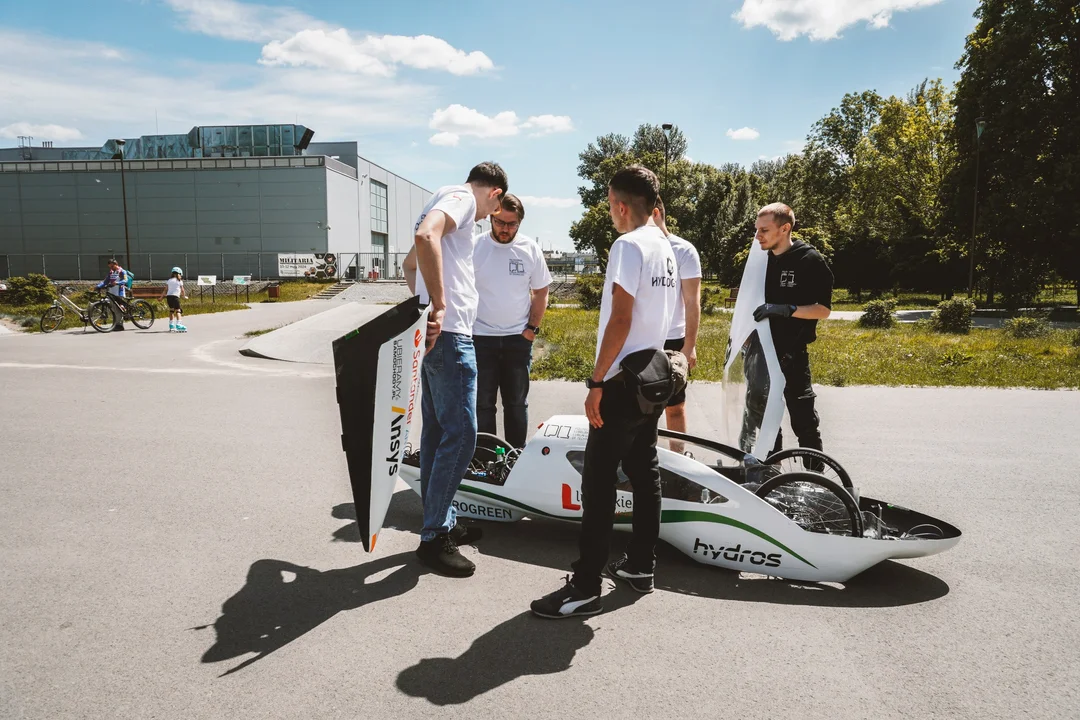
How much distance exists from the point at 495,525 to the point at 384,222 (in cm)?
6373

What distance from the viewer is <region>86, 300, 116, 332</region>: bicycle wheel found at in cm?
1723

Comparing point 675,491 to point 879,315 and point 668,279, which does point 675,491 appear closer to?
Result: point 668,279

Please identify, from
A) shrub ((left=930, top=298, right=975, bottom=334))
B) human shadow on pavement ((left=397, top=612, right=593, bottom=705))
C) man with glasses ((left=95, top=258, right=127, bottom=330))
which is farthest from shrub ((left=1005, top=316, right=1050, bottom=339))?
man with glasses ((left=95, top=258, right=127, bottom=330))

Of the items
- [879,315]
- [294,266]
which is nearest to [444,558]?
[879,315]

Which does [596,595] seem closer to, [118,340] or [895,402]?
[895,402]

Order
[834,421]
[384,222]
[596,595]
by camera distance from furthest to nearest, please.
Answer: [384,222] < [834,421] < [596,595]

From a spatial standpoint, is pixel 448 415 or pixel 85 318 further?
pixel 85 318

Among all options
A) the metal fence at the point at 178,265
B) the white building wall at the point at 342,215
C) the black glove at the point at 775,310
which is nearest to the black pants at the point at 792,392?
the black glove at the point at 775,310

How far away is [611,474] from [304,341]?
12282mm

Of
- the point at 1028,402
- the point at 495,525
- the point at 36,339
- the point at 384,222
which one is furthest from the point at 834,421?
the point at 384,222

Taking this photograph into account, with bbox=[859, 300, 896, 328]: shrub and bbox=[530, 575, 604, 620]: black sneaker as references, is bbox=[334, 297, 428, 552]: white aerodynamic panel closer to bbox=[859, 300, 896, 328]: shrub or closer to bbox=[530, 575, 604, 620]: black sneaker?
bbox=[530, 575, 604, 620]: black sneaker

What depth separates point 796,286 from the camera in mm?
4773

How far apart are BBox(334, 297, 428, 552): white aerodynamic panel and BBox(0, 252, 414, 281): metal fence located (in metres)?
45.9

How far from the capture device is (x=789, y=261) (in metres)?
4.81
